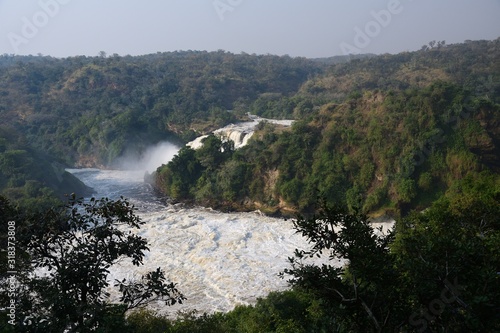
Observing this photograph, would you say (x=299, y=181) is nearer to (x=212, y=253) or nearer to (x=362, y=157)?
(x=362, y=157)

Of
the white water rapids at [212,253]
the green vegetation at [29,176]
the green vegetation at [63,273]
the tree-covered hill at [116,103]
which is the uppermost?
the tree-covered hill at [116,103]

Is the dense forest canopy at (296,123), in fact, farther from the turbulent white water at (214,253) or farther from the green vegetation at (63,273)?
the turbulent white water at (214,253)

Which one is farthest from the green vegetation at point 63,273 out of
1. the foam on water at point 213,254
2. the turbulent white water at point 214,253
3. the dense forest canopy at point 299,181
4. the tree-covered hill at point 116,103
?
the tree-covered hill at point 116,103

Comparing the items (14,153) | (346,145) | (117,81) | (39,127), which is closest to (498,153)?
(346,145)

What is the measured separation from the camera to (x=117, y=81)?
63812 mm

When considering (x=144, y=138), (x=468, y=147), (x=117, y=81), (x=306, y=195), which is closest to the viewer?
(x=468, y=147)

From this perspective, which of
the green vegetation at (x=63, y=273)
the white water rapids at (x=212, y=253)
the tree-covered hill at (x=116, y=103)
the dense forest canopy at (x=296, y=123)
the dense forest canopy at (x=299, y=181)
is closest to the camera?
the green vegetation at (x=63, y=273)

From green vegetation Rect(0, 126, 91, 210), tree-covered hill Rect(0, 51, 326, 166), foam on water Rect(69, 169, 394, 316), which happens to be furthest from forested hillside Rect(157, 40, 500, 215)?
tree-covered hill Rect(0, 51, 326, 166)

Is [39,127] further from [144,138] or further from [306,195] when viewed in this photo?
[306,195]

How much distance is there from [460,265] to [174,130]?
44.8 m

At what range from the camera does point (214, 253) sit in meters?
19.5

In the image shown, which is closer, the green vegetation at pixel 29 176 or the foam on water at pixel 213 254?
the foam on water at pixel 213 254

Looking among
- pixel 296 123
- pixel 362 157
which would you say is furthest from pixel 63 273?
pixel 296 123

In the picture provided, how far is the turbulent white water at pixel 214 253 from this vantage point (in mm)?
15719
